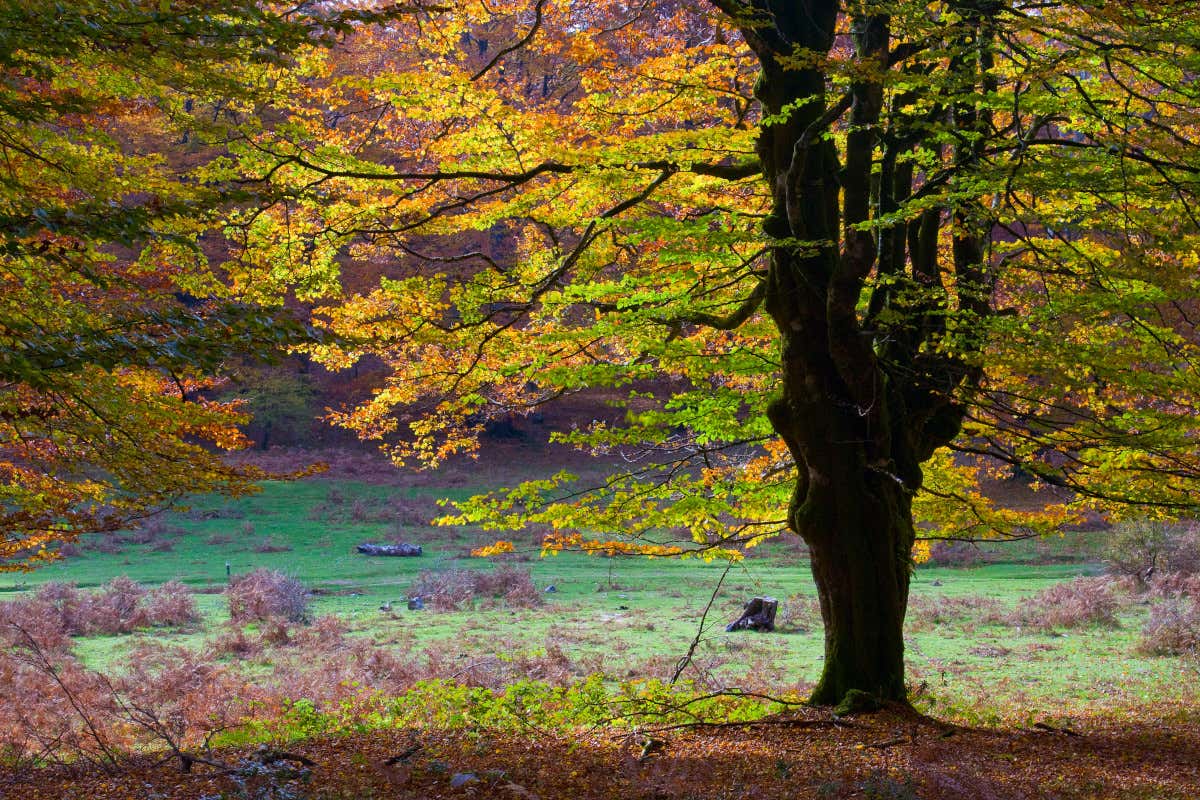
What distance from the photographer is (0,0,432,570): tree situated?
4.26 m

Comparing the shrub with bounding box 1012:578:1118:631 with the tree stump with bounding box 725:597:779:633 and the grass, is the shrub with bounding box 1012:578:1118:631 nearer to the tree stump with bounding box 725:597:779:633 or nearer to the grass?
the grass

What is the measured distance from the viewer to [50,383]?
426 cm

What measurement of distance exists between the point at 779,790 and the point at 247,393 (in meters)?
27.9

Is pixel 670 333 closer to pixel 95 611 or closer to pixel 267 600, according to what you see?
pixel 267 600

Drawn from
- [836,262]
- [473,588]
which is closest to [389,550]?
[473,588]

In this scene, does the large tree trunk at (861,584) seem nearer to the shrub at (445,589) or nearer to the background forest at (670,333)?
the background forest at (670,333)

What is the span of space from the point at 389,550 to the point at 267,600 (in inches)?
275

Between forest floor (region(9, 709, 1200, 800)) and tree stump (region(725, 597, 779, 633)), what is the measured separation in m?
8.76

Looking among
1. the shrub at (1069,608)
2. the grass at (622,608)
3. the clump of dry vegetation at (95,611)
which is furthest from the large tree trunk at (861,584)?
the clump of dry vegetation at (95,611)

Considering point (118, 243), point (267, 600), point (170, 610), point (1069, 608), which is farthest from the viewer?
point (1069, 608)

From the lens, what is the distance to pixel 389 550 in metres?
22.8

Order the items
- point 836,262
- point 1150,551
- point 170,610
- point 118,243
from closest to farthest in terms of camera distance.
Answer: point 118,243 → point 836,262 → point 170,610 → point 1150,551

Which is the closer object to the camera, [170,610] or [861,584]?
[861,584]

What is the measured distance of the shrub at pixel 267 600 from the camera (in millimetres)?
15703
